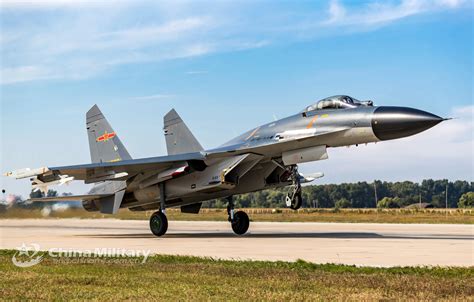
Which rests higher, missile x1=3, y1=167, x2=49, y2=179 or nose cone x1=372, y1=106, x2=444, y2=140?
nose cone x1=372, y1=106, x2=444, y2=140

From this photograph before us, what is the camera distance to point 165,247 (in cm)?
1711

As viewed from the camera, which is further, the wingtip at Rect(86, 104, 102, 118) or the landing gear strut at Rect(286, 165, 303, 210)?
the wingtip at Rect(86, 104, 102, 118)

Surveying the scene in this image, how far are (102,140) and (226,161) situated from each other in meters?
6.82

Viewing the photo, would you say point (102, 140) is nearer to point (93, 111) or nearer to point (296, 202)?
point (93, 111)

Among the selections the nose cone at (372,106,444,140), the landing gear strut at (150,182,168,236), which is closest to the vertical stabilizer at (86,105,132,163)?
the landing gear strut at (150,182,168,236)

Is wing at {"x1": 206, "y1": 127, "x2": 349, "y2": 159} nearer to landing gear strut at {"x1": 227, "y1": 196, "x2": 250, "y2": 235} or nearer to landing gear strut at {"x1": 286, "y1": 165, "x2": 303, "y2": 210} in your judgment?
landing gear strut at {"x1": 286, "y1": 165, "x2": 303, "y2": 210}

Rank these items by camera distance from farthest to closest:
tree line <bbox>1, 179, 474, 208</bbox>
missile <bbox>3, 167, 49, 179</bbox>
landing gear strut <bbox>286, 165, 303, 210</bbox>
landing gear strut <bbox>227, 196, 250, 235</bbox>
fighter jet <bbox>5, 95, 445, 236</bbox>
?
tree line <bbox>1, 179, 474, 208</bbox>
landing gear strut <bbox>227, 196, 250, 235</bbox>
missile <bbox>3, 167, 49, 179</bbox>
landing gear strut <bbox>286, 165, 303, 210</bbox>
fighter jet <bbox>5, 95, 445, 236</bbox>

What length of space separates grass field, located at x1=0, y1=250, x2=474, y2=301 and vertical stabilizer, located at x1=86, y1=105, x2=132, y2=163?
12.7 metres

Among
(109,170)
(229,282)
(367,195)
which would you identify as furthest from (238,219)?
(367,195)

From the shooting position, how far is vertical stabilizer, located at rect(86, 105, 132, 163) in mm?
25016

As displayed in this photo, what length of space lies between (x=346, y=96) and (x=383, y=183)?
120429 mm

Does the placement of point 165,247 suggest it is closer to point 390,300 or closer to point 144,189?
point 144,189

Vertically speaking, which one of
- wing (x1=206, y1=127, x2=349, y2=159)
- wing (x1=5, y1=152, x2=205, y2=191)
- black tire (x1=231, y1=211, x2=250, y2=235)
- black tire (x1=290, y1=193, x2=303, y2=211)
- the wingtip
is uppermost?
the wingtip

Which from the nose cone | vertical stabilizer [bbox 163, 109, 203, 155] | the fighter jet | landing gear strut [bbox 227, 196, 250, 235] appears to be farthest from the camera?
vertical stabilizer [bbox 163, 109, 203, 155]
